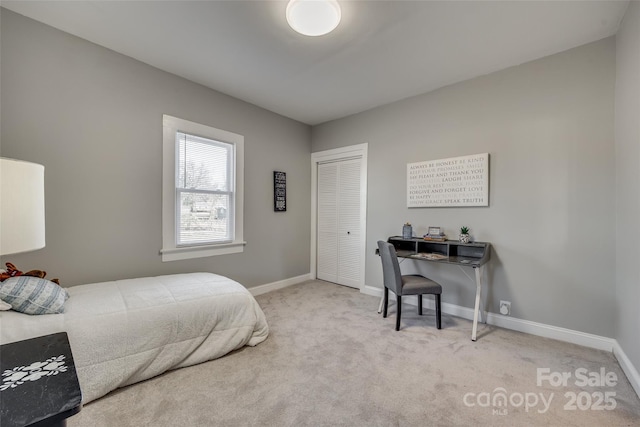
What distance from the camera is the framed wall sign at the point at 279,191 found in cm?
392

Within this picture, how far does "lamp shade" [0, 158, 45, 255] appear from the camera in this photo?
0.76 m

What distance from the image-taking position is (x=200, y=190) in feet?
10.2

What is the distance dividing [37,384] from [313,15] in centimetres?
231

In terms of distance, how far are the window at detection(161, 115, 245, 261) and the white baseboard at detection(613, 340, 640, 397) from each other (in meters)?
3.61

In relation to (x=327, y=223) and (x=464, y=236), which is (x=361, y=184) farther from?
(x=464, y=236)

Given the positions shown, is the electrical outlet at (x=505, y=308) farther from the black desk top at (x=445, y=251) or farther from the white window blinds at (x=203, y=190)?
the white window blinds at (x=203, y=190)

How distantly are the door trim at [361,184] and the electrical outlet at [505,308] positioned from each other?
167 cm

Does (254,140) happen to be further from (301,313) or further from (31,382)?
(31,382)

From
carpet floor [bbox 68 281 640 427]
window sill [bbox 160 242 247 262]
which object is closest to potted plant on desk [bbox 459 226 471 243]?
carpet floor [bbox 68 281 640 427]

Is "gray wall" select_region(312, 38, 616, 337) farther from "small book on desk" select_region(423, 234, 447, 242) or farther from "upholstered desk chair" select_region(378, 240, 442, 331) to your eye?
"upholstered desk chair" select_region(378, 240, 442, 331)

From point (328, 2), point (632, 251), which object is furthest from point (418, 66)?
point (632, 251)

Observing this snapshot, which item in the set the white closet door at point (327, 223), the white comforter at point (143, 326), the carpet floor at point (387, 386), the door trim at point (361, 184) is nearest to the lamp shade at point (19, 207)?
the white comforter at point (143, 326)

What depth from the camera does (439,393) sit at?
1741 mm

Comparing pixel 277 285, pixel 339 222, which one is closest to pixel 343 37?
pixel 339 222
